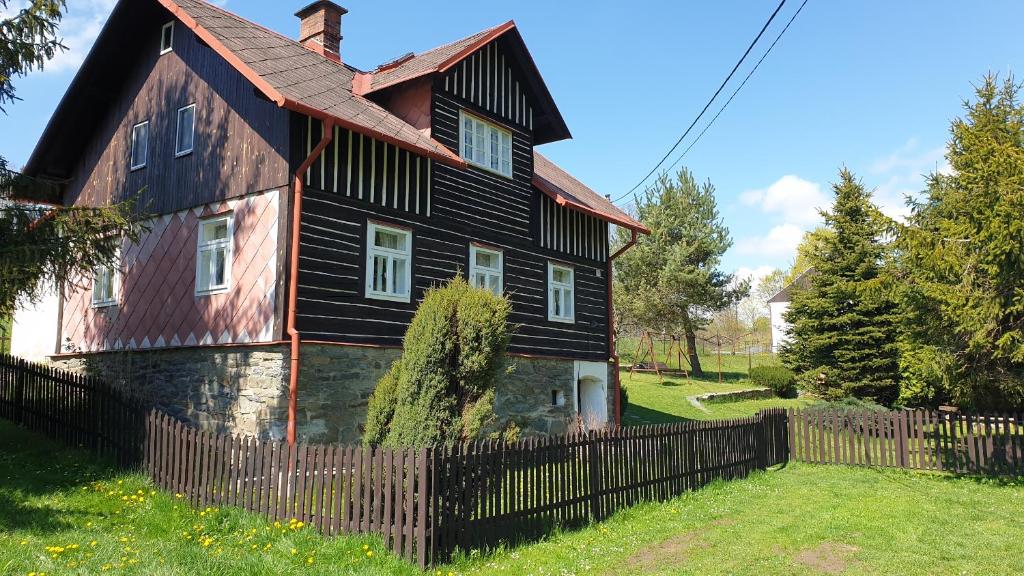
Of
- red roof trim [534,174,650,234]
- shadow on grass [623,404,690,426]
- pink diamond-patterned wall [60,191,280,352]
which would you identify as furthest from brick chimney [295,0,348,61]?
shadow on grass [623,404,690,426]

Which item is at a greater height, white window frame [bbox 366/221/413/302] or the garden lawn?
white window frame [bbox 366/221/413/302]

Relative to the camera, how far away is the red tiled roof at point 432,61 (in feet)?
47.0

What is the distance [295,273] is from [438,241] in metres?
3.47

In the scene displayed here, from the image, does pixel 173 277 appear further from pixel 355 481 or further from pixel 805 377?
pixel 805 377

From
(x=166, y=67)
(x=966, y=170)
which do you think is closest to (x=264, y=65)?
(x=166, y=67)

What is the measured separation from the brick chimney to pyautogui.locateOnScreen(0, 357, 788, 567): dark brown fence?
8.93 m

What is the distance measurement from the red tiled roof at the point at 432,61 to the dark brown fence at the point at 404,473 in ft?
25.2

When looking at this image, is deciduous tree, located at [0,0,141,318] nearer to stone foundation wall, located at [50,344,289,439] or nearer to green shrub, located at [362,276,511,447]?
stone foundation wall, located at [50,344,289,439]

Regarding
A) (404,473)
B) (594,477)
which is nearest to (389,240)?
(594,477)

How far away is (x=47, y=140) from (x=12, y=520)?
10.3m

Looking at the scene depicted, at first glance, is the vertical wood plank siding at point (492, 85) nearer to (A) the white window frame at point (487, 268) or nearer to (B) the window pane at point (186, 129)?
(A) the white window frame at point (487, 268)

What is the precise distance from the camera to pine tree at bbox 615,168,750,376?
3784 centimetres

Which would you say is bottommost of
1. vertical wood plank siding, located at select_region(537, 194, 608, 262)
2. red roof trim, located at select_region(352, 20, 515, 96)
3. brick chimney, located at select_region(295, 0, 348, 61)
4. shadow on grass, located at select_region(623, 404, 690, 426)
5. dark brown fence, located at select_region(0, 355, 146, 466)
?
shadow on grass, located at select_region(623, 404, 690, 426)

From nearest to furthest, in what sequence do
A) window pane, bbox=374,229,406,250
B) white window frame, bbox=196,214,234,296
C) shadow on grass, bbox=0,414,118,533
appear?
shadow on grass, bbox=0,414,118,533, white window frame, bbox=196,214,234,296, window pane, bbox=374,229,406,250
